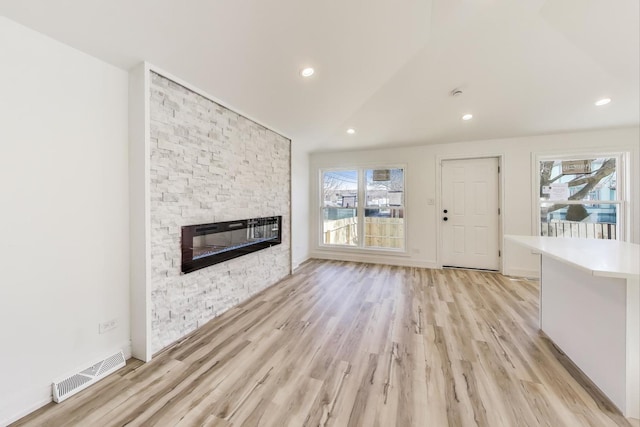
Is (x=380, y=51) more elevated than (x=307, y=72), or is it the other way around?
(x=380, y=51)

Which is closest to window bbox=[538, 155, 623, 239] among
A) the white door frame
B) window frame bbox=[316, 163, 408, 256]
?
the white door frame

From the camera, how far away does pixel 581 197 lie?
12.3 feet

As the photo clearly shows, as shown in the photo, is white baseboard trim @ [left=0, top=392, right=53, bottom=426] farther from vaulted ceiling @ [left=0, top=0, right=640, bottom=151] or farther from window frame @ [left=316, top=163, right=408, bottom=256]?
window frame @ [left=316, top=163, right=408, bottom=256]

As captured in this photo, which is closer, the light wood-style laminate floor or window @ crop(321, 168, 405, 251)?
the light wood-style laminate floor

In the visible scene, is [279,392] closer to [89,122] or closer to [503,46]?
[89,122]

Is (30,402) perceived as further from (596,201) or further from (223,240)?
(596,201)

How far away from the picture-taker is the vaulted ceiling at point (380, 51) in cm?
154

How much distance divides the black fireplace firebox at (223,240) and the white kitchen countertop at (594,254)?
2705 millimetres

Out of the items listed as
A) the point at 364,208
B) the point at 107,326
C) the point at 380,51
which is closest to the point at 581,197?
the point at 364,208

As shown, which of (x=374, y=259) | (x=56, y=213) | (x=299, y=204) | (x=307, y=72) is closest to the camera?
(x=56, y=213)

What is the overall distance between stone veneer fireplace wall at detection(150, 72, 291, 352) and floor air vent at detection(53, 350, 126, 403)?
0.77ft

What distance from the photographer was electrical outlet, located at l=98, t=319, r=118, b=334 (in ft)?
5.62

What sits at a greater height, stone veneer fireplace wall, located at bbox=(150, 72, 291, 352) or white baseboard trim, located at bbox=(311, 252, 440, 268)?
stone veneer fireplace wall, located at bbox=(150, 72, 291, 352)

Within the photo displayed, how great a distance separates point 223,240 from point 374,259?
3166mm
